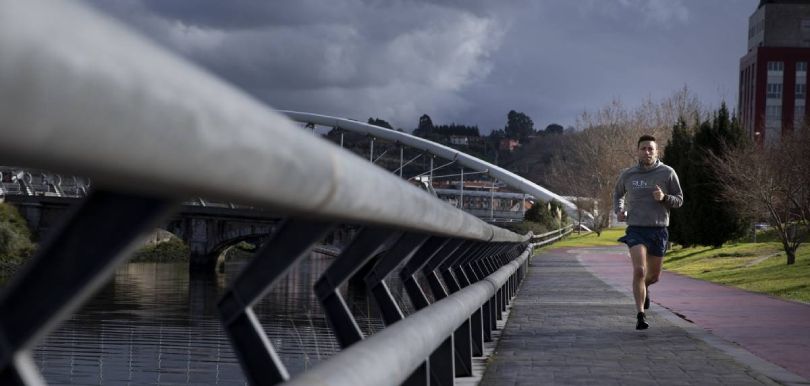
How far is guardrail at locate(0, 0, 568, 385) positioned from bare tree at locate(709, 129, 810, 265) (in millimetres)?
29359

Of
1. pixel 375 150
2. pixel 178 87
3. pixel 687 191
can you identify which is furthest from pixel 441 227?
pixel 375 150

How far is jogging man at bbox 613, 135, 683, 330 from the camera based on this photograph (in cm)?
1114

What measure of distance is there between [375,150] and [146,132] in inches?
6057

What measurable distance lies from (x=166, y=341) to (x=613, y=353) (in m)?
16.4

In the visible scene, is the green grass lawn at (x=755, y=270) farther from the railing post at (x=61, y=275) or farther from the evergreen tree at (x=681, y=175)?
the railing post at (x=61, y=275)

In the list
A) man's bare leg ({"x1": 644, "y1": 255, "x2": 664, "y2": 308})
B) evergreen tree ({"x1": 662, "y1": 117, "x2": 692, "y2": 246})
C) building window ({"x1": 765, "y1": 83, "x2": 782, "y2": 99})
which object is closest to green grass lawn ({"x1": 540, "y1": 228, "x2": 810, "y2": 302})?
evergreen tree ({"x1": 662, "y1": 117, "x2": 692, "y2": 246})

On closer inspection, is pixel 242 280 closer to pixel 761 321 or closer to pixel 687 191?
pixel 761 321

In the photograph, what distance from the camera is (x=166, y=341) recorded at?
24047mm

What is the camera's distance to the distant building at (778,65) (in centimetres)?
11994

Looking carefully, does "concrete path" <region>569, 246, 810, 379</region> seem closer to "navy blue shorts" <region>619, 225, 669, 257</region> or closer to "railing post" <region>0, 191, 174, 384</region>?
"navy blue shorts" <region>619, 225, 669, 257</region>

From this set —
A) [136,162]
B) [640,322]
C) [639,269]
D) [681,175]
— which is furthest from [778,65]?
[136,162]

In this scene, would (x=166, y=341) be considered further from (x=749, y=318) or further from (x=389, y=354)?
(x=389, y=354)

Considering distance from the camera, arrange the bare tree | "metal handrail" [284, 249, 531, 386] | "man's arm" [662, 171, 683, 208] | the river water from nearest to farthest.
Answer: "metal handrail" [284, 249, 531, 386] → "man's arm" [662, 171, 683, 208] → the river water → the bare tree

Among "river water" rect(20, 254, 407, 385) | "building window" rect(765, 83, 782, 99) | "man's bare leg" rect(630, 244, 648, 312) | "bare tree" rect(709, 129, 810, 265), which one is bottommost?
"river water" rect(20, 254, 407, 385)
